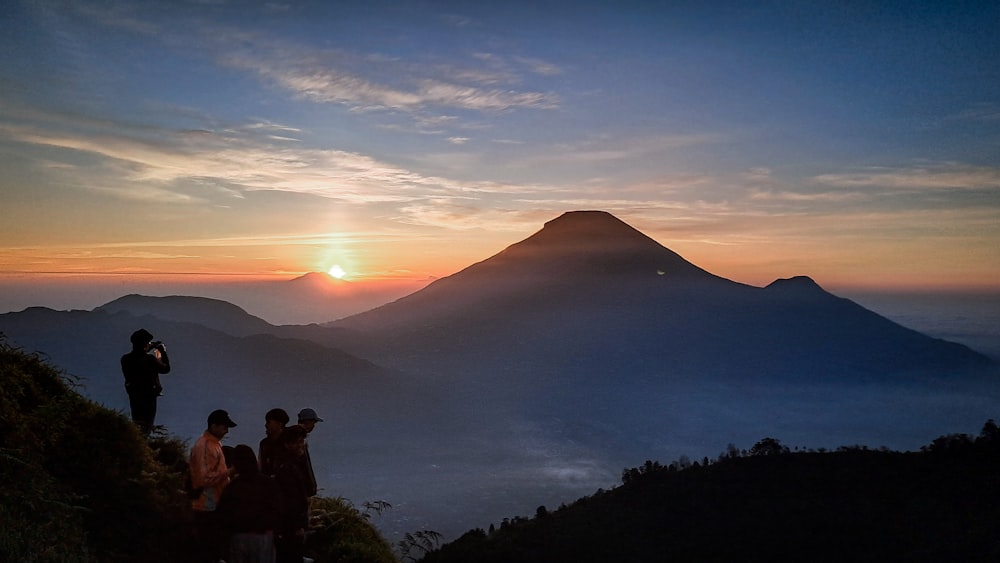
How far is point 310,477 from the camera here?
8.26 metres

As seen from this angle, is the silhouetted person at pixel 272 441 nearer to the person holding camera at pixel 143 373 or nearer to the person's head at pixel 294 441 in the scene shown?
the person's head at pixel 294 441

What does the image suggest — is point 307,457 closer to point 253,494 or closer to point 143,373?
point 253,494

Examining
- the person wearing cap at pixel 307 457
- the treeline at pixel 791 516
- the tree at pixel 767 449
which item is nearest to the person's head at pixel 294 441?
the person wearing cap at pixel 307 457

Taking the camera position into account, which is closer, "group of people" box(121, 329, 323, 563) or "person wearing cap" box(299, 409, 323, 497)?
"group of people" box(121, 329, 323, 563)

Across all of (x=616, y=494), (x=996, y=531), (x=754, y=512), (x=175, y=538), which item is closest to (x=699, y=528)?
Result: (x=754, y=512)

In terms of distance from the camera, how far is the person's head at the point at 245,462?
6.96 metres

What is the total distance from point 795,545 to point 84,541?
294ft

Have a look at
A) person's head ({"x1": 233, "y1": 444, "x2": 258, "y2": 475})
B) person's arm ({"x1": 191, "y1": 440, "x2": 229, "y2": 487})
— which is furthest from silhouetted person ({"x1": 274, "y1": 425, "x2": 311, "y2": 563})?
person's arm ({"x1": 191, "y1": 440, "x2": 229, "y2": 487})

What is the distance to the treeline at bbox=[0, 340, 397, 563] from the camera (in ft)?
24.8

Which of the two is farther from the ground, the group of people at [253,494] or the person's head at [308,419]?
the person's head at [308,419]

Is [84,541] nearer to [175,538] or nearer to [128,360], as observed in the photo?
[175,538]

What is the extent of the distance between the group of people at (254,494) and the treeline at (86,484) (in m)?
0.99

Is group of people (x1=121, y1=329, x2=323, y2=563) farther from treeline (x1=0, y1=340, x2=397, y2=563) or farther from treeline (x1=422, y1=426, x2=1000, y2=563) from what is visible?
treeline (x1=422, y1=426, x2=1000, y2=563)

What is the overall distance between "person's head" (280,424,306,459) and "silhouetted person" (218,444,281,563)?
49 centimetres
